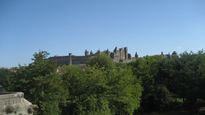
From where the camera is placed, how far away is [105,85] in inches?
674

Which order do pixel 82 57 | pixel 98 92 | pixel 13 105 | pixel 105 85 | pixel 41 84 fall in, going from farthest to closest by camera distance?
pixel 82 57 < pixel 98 92 < pixel 105 85 < pixel 41 84 < pixel 13 105

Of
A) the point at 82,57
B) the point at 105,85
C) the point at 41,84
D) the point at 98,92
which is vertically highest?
the point at 82,57

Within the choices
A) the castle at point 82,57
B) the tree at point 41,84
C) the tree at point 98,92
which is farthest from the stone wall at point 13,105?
the castle at point 82,57

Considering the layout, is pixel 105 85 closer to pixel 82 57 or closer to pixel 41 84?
pixel 41 84

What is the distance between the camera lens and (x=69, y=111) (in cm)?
1644

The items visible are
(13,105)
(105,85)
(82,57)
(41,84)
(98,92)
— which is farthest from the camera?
(82,57)

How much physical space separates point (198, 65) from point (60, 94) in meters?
19.8

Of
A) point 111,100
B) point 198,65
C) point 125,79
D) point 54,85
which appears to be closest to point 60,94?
point 54,85

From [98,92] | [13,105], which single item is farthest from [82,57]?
[13,105]

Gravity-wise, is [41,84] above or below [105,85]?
above

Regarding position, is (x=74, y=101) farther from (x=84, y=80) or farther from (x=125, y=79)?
(x=125, y=79)

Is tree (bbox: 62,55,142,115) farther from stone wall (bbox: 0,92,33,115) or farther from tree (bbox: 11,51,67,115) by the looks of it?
stone wall (bbox: 0,92,33,115)

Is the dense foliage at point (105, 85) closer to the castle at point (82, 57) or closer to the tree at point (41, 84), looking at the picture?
the tree at point (41, 84)

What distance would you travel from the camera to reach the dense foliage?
14.3 meters
